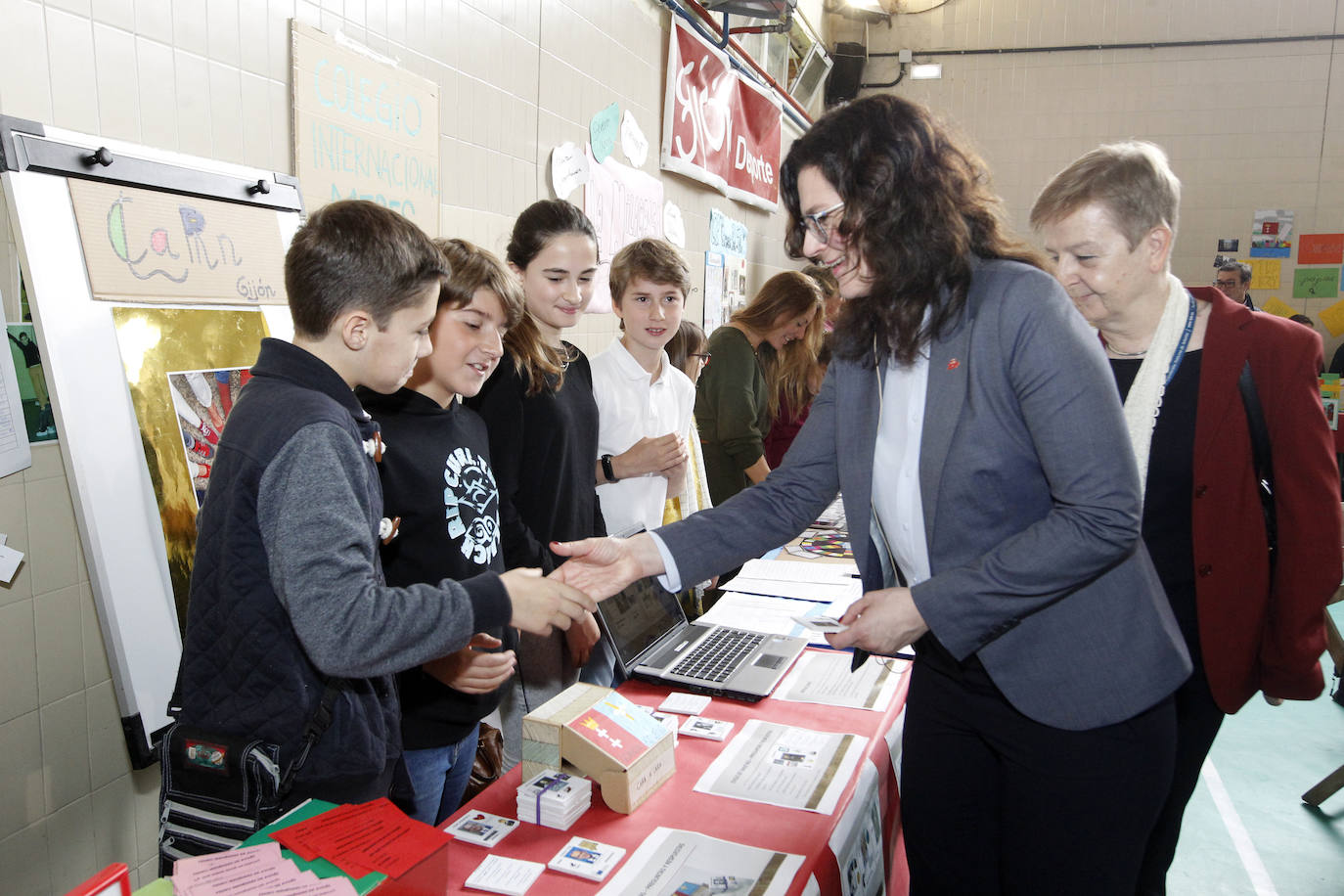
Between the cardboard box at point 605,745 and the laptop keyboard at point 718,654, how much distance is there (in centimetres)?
40

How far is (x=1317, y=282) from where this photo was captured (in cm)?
756

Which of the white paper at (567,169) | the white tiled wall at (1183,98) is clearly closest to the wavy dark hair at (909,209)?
the white paper at (567,169)

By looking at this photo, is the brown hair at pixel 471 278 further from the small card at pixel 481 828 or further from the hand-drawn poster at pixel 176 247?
the small card at pixel 481 828

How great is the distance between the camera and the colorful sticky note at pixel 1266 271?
7547 mm

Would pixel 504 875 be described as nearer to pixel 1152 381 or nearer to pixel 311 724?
pixel 311 724

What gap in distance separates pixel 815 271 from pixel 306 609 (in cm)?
421

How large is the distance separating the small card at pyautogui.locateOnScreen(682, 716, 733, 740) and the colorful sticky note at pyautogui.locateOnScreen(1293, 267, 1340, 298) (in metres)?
8.11

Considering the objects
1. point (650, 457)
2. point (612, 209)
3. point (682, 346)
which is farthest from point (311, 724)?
point (612, 209)

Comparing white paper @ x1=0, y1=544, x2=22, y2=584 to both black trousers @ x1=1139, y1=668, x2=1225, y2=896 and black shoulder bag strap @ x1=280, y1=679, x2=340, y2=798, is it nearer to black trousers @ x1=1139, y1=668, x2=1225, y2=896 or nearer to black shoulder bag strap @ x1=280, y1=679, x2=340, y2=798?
black shoulder bag strap @ x1=280, y1=679, x2=340, y2=798

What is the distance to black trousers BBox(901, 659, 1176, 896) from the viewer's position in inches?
46.1

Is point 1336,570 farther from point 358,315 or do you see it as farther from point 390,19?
point 390,19

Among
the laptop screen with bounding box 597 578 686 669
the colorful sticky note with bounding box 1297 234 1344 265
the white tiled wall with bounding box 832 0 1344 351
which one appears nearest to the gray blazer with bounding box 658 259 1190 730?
the laptop screen with bounding box 597 578 686 669

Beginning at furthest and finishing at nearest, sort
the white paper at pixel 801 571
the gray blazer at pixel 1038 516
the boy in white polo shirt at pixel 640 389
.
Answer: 1. the white paper at pixel 801 571
2. the boy in white polo shirt at pixel 640 389
3. the gray blazer at pixel 1038 516

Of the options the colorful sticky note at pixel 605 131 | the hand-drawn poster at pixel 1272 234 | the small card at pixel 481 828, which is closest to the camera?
the small card at pixel 481 828
